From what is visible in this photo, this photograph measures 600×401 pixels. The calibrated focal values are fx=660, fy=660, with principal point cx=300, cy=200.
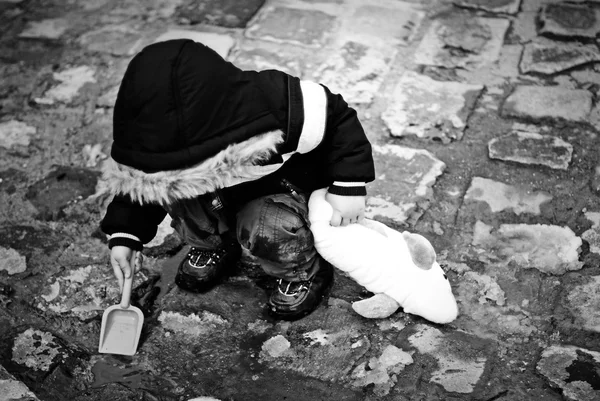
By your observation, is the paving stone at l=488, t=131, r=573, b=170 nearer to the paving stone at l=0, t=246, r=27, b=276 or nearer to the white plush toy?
the white plush toy

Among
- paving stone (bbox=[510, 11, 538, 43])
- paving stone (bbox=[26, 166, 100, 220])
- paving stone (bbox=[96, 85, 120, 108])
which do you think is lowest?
paving stone (bbox=[26, 166, 100, 220])

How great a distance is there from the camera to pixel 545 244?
2080 mm

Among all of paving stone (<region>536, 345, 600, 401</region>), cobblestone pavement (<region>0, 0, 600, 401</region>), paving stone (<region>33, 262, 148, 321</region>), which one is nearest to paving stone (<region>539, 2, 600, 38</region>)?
cobblestone pavement (<region>0, 0, 600, 401</region>)

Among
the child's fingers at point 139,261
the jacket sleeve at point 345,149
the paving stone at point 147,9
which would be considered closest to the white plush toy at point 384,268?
the jacket sleeve at point 345,149

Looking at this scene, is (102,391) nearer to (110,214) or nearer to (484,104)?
(110,214)

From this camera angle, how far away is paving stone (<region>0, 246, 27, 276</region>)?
86.1 inches

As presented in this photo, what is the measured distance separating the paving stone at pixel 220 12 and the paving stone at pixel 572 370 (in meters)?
2.24

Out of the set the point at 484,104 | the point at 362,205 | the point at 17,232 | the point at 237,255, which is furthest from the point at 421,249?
the point at 17,232

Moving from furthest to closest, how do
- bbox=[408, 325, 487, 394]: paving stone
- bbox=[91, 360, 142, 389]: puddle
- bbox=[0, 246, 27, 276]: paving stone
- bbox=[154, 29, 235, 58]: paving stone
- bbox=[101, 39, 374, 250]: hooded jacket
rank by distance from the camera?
bbox=[154, 29, 235, 58]: paving stone, bbox=[0, 246, 27, 276]: paving stone, bbox=[91, 360, 142, 389]: puddle, bbox=[408, 325, 487, 394]: paving stone, bbox=[101, 39, 374, 250]: hooded jacket

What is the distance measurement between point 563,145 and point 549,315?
2.78 ft

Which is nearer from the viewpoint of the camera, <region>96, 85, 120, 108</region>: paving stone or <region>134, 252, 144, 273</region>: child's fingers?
<region>134, 252, 144, 273</region>: child's fingers

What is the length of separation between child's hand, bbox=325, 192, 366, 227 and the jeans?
90mm

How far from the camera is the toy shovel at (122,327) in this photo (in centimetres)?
189

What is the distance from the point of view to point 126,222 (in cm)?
183
